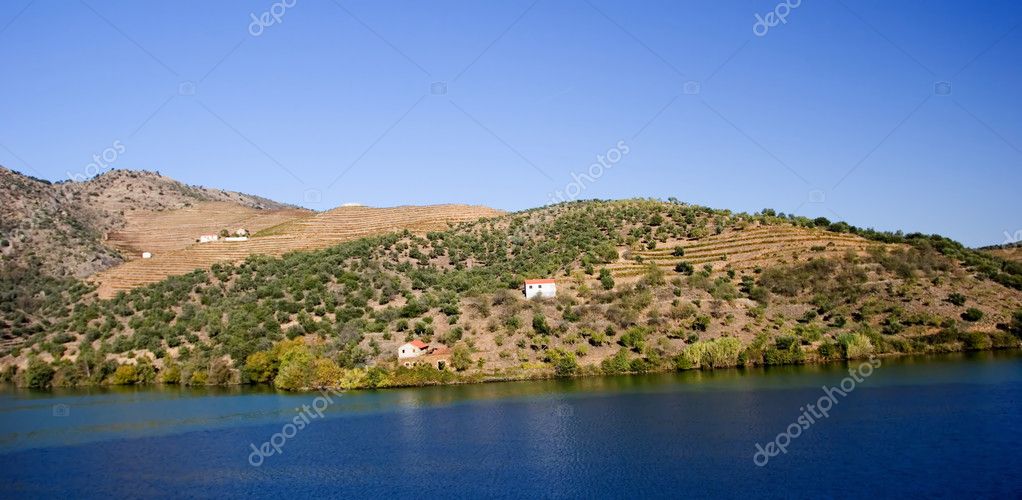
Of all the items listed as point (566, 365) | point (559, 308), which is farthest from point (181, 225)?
point (566, 365)

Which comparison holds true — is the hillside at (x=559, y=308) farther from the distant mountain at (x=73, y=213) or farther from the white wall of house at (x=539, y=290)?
the distant mountain at (x=73, y=213)

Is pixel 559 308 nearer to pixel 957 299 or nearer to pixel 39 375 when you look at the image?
pixel 957 299

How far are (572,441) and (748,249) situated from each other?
163 feet

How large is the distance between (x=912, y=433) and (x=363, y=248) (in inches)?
2748

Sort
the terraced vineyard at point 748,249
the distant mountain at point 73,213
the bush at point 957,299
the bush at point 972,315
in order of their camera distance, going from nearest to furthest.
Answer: the bush at point 972,315
the bush at point 957,299
the terraced vineyard at point 748,249
the distant mountain at point 73,213

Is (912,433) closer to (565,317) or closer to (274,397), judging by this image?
(565,317)

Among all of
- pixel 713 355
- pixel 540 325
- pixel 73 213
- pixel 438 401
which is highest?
pixel 73 213

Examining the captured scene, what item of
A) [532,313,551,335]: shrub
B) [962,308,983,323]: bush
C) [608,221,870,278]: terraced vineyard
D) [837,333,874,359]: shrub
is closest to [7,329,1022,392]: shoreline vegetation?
[837,333,874,359]: shrub

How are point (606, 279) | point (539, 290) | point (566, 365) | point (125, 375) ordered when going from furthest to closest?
point (606, 279), point (539, 290), point (125, 375), point (566, 365)

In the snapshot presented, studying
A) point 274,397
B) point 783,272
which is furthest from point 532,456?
point 783,272

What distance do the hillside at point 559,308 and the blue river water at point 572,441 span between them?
16.7ft

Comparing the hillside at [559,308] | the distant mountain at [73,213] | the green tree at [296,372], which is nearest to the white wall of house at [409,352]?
the hillside at [559,308]

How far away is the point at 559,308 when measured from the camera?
235 ft

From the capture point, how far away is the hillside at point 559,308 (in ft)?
209
